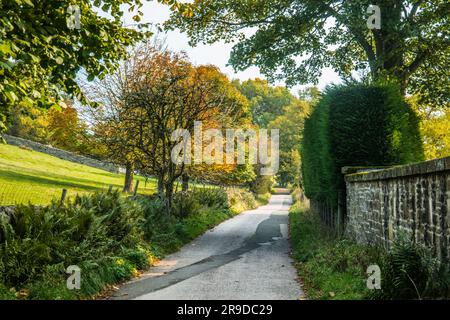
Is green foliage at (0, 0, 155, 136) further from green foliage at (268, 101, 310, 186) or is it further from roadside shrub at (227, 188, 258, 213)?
green foliage at (268, 101, 310, 186)

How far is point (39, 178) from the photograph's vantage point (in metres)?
26.4

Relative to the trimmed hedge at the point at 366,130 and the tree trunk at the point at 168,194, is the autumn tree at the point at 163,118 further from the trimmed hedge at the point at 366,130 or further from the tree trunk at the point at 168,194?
the trimmed hedge at the point at 366,130

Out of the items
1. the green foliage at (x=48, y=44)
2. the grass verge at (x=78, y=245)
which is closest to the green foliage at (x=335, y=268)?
the grass verge at (x=78, y=245)

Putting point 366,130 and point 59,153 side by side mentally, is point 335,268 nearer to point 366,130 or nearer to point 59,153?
point 366,130

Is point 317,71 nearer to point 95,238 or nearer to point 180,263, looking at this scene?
point 180,263

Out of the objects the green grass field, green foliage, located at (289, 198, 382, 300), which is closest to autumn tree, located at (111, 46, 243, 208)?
the green grass field

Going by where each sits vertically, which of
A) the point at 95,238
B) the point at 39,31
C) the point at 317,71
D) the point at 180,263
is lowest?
the point at 180,263

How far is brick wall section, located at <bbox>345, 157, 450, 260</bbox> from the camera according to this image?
566cm

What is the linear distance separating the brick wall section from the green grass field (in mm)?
10175

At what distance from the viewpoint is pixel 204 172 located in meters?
22.2

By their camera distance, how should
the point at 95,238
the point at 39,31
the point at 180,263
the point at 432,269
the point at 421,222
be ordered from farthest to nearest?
the point at 180,263 → the point at 95,238 → the point at 39,31 → the point at 421,222 → the point at 432,269

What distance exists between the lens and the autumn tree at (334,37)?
628 inches

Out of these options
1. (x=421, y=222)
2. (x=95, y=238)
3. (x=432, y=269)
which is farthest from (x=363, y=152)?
(x=95, y=238)
